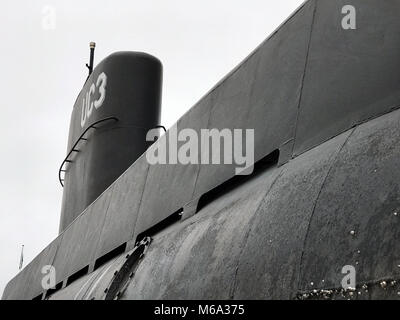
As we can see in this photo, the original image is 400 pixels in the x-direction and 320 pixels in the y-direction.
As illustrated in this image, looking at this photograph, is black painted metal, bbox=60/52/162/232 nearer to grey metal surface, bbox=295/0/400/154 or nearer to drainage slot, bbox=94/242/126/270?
drainage slot, bbox=94/242/126/270

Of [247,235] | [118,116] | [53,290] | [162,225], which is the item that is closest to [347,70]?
[247,235]

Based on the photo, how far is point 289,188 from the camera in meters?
3.15

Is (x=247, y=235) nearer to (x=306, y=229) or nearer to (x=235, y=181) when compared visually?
(x=306, y=229)

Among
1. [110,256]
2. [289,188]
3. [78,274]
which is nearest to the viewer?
[289,188]

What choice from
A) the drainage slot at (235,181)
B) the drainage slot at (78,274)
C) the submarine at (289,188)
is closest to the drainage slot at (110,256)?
the submarine at (289,188)

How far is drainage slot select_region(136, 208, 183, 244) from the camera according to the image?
5.00 meters

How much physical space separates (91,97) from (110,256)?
11.4 ft

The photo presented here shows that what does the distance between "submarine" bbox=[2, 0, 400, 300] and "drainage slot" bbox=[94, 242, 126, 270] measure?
38mm

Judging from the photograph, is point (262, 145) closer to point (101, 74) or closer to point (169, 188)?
point (169, 188)

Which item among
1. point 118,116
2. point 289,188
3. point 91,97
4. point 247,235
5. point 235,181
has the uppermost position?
point 91,97

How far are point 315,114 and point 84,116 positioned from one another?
21.2 feet

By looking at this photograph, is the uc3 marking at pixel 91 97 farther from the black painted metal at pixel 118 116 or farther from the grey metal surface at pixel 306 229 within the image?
the grey metal surface at pixel 306 229

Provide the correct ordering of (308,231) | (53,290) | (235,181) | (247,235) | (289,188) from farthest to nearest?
(53,290)
(235,181)
(247,235)
(289,188)
(308,231)

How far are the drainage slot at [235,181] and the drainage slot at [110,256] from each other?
5.41 ft
